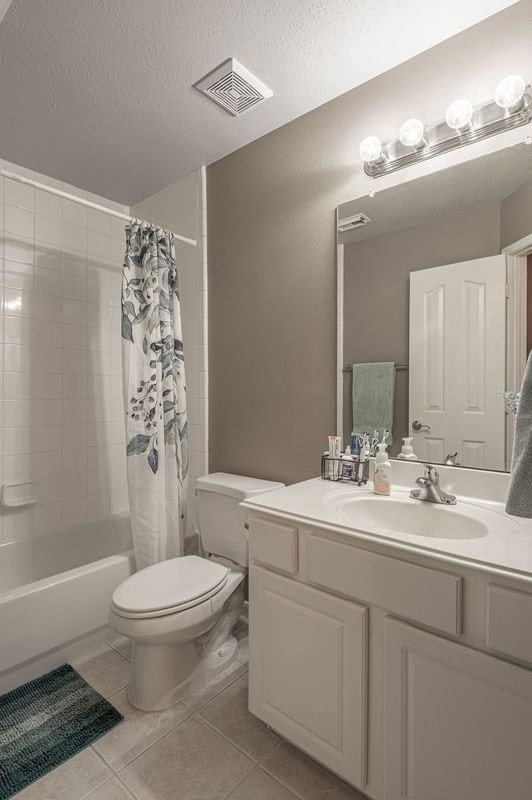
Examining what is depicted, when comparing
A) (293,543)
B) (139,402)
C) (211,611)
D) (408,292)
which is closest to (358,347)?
(408,292)

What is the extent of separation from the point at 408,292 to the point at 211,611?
141 centimetres

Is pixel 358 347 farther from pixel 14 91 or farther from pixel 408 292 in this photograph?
pixel 14 91

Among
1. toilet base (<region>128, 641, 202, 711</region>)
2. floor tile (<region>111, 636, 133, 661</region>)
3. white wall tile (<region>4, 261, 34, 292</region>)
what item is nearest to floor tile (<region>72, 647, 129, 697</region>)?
floor tile (<region>111, 636, 133, 661</region>)

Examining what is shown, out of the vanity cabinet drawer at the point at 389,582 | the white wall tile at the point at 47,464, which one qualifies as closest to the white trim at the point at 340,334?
the vanity cabinet drawer at the point at 389,582

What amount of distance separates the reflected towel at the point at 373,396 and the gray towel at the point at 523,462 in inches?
24.0

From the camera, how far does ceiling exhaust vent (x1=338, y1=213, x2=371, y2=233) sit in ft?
5.27

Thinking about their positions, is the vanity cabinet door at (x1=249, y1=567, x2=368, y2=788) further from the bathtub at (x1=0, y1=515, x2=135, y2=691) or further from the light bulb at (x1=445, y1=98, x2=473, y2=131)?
the light bulb at (x1=445, y1=98, x2=473, y2=131)

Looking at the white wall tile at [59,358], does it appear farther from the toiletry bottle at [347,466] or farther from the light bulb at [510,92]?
the light bulb at [510,92]

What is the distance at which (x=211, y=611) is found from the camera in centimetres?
153

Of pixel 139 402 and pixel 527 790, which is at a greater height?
pixel 139 402

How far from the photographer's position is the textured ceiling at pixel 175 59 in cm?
→ 132

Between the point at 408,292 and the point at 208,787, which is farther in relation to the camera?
the point at 408,292

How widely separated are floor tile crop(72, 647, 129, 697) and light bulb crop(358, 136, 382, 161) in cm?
227

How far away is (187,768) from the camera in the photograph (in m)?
1.26
